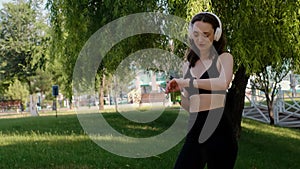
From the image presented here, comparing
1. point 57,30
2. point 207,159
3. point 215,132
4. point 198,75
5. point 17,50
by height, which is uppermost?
point 17,50

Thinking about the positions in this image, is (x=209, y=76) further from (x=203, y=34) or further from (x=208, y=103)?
(x=203, y=34)

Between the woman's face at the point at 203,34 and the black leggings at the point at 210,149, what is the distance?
42 centimetres

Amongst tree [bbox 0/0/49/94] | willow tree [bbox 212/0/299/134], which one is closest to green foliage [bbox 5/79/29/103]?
tree [bbox 0/0/49/94]

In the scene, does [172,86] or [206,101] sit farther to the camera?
[206,101]

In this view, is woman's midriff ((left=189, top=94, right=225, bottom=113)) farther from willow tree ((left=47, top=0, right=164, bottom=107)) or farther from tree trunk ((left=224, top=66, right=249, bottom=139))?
tree trunk ((left=224, top=66, right=249, bottom=139))

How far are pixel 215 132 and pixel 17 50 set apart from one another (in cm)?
3775

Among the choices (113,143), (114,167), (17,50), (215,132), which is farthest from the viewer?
(17,50)

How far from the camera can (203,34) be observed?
254 cm

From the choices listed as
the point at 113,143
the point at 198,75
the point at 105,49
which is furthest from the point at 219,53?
the point at 105,49

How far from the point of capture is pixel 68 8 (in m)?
8.08

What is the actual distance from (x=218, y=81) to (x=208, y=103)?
0.49 feet

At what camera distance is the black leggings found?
98.3 inches

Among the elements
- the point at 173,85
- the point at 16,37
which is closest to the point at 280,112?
the point at 173,85

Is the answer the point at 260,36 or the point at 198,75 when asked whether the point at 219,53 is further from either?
the point at 260,36
